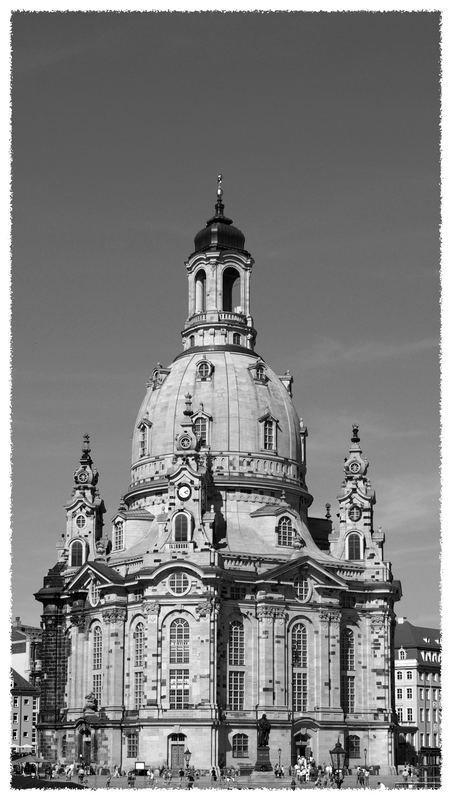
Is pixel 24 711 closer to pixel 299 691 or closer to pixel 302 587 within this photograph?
pixel 299 691

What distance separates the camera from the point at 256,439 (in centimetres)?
12556

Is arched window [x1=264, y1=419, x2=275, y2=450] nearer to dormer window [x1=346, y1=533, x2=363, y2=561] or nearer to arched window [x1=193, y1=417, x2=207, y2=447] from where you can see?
arched window [x1=193, y1=417, x2=207, y2=447]

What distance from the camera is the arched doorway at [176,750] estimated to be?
4245 inches

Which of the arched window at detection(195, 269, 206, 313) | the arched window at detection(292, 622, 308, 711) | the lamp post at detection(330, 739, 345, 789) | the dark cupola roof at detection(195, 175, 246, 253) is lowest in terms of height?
the lamp post at detection(330, 739, 345, 789)

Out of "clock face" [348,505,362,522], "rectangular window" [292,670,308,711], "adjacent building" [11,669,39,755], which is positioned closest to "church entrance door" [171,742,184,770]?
"rectangular window" [292,670,308,711]

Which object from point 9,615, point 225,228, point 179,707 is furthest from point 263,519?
point 9,615

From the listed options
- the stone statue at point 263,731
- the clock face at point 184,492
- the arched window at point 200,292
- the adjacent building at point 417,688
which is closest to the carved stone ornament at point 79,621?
the clock face at point 184,492

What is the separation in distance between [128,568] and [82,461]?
72.1 ft

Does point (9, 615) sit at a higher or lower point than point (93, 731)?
Answer: higher

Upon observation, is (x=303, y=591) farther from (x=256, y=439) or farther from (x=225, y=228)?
(x=225, y=228)

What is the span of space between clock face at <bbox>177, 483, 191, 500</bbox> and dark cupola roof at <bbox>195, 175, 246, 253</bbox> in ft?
96.1

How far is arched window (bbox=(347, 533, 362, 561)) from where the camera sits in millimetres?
126500

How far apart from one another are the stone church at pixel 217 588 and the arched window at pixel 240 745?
13 centimetres

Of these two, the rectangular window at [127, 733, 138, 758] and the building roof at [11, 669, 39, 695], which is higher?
the building roof at [11, 669, 39, 695]
